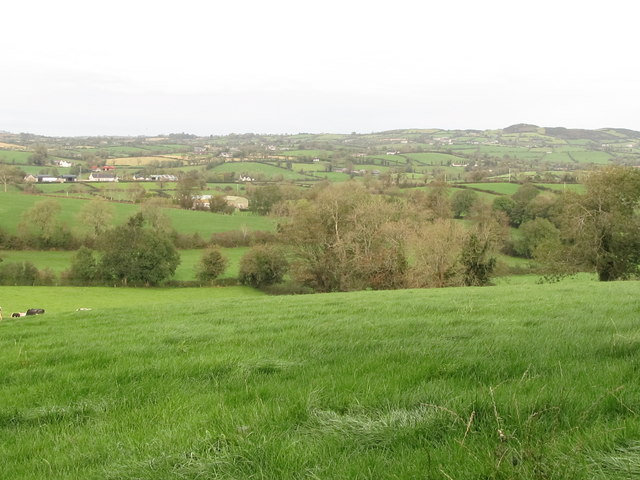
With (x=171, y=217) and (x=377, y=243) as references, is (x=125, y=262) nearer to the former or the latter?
(x=171, y=217)

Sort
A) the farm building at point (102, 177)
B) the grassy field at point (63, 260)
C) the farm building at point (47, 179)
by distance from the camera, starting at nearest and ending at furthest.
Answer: the grassy field at point (63, 260) < the farm building at point (47, 179) < the farm building at point (102, 177)

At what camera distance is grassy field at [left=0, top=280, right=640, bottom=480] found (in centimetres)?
340

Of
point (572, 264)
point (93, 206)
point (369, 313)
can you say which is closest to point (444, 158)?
point (93, 206)

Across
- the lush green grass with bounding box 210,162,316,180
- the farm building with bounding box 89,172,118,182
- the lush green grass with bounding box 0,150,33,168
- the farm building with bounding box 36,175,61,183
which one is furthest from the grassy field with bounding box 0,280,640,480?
the lush green grass with bounding box 0,150,33,168

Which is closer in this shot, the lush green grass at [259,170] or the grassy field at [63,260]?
the grassy field at [63,260]

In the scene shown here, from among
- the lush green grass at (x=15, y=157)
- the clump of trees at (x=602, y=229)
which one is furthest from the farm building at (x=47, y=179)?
the clump of trees at (x=602, y=229)

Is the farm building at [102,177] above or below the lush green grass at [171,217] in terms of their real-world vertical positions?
above

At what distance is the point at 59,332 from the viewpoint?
461 inches

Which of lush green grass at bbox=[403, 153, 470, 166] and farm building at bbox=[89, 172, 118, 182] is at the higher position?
lush green grass at bbox=[403, 153, 470, 166]

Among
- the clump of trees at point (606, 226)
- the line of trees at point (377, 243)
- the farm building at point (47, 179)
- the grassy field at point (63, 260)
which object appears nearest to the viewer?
the clump of trees at point (606, 226)

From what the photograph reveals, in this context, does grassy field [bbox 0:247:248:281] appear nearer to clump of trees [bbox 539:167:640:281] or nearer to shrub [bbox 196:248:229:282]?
shrub [bbox 196:248:229:282]

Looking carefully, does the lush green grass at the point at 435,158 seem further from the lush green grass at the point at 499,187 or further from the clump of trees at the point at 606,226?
Answer: the clump of trees at the point at 606,226

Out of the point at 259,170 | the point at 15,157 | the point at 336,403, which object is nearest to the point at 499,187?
the point at 259,170

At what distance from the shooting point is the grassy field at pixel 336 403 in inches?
134
